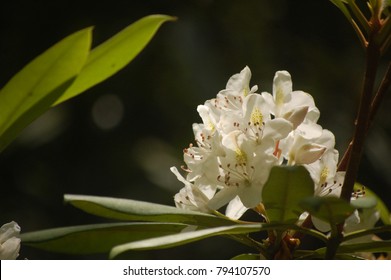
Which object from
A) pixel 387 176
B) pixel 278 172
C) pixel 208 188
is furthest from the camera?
pixel 387 176

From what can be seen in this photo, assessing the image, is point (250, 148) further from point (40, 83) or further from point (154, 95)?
point (154, 95)

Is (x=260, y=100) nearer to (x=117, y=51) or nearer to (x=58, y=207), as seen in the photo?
(x=117, y=51)

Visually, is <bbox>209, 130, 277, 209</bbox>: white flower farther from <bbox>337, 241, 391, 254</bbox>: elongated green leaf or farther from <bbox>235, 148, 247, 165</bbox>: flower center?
<bbox>337, 241, 391, 254</bbox>: elongated green leaf

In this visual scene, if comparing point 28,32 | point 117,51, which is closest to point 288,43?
point 28,32

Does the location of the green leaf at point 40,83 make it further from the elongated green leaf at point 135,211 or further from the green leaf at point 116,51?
the elongated green leaf at point 135,211

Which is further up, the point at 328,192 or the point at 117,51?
the point at 117,51

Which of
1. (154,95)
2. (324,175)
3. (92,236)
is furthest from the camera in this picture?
(154,95)

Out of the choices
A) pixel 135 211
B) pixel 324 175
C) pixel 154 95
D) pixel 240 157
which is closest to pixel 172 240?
pixel 135 211


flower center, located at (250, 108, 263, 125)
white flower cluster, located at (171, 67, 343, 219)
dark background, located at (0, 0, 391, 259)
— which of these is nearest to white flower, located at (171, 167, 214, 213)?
white flower cluster, located at (171, 67, 343, 219)
